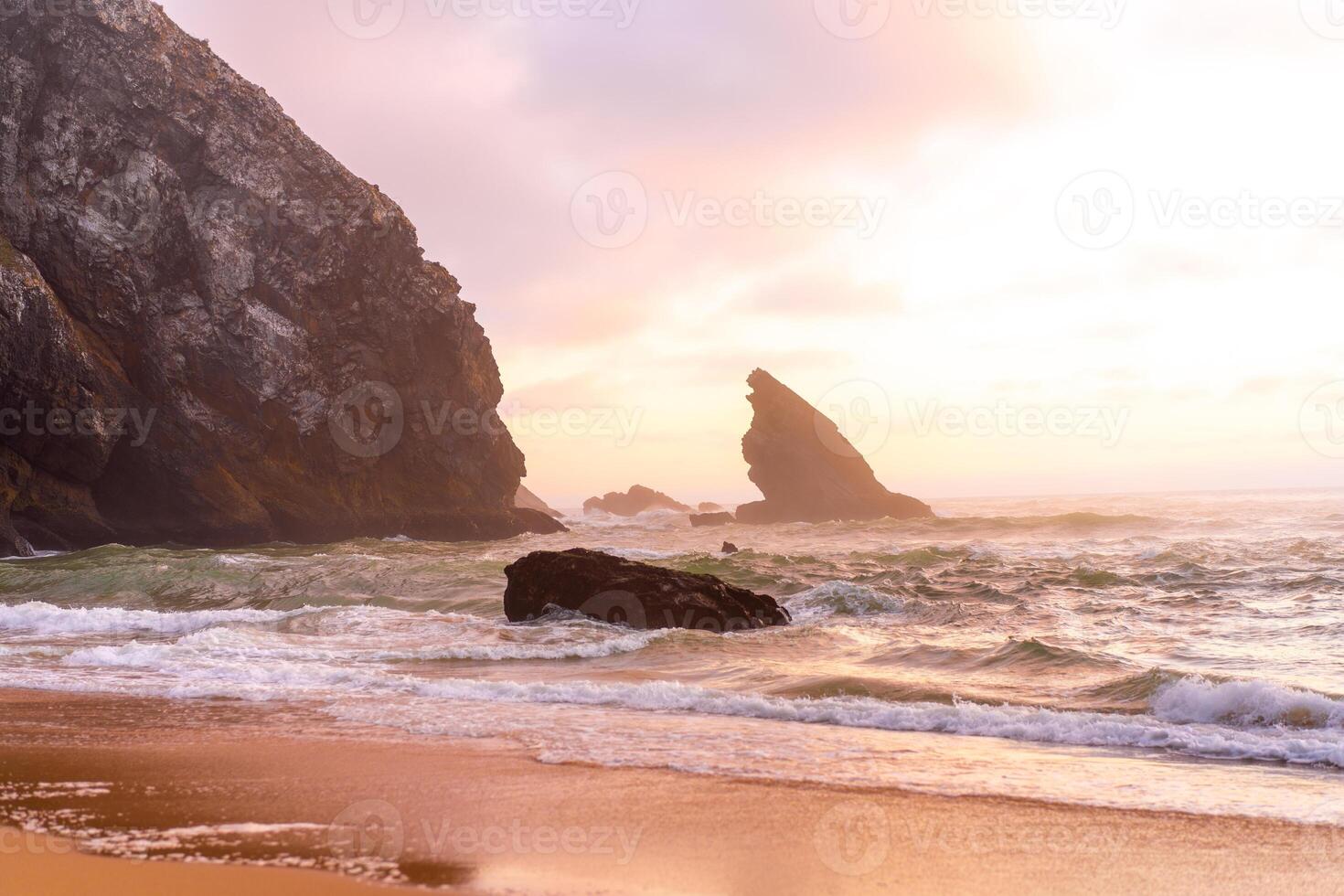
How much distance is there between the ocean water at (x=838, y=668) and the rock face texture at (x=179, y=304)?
13.7 meters

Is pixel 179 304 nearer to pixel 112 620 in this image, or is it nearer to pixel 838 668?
pixel 112 620

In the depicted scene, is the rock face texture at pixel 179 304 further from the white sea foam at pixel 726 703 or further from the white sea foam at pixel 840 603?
the white sea foam at pixel 840 603

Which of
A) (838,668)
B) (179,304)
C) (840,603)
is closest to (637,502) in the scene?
(179,304)

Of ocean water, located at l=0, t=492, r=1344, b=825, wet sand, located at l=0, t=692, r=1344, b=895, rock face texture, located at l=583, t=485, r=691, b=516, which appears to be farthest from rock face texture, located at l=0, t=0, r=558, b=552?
rock face texture, located at l=583, t=485, r=691, b=516

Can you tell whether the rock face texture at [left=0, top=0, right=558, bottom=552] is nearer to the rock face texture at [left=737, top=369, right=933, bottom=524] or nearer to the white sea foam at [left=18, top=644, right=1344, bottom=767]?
the white sea foam at [left=18, top=644, right=1344, bottom=767]

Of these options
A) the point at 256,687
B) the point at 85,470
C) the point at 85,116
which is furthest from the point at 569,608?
the point at 85,116

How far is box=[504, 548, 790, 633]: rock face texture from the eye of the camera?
47.6ft

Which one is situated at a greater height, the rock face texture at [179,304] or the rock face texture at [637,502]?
the rock face texture at [179,304]

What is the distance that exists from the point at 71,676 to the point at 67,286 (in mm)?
31165

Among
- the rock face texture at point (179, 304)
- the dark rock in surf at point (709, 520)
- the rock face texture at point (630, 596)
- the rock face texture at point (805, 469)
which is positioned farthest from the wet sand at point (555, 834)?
the rock face texture at point (805, 469)

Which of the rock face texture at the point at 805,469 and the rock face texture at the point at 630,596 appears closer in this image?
the rock face texture at the point at 630,596

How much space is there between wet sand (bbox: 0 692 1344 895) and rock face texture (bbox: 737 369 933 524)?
68893mm

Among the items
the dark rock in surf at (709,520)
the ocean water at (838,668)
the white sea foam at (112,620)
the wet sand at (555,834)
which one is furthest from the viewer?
the dark rock in surf at (709,520)

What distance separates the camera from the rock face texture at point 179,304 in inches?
1293
